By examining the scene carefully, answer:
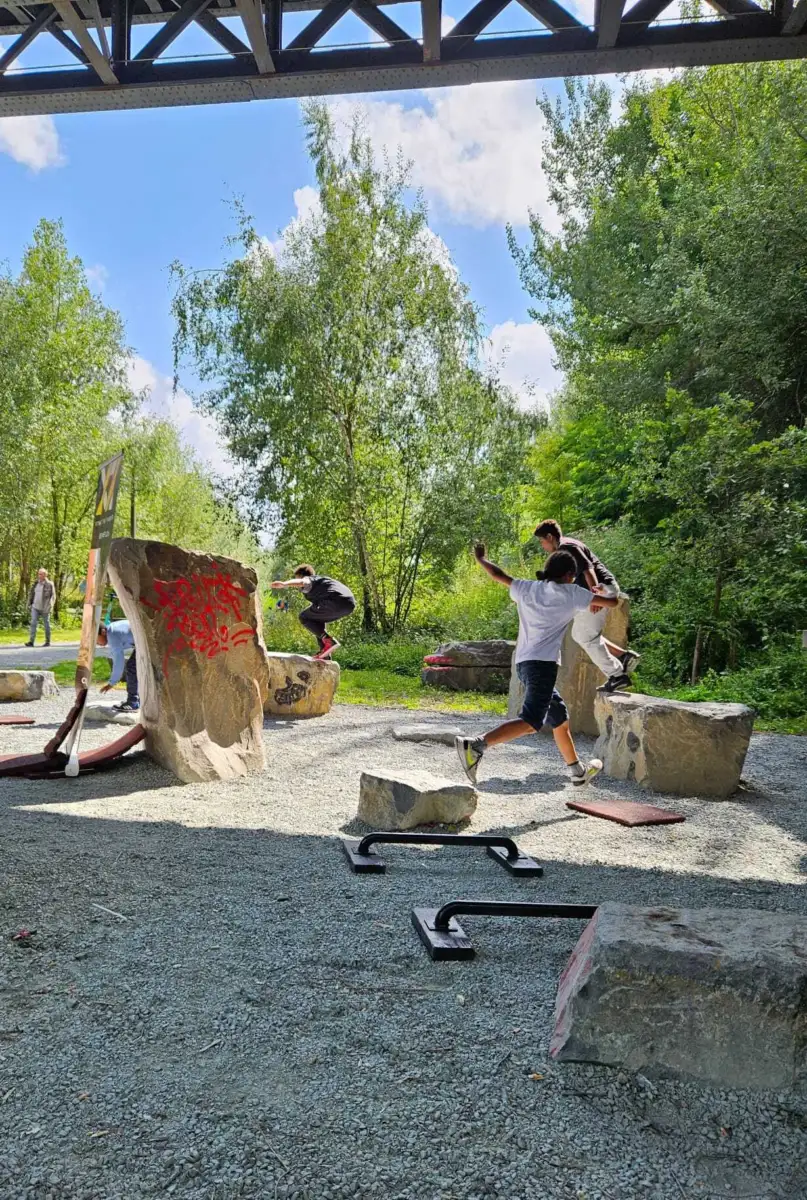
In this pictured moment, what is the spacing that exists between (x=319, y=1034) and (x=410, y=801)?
99.3 inches

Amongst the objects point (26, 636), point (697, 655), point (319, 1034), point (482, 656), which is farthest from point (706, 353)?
point (26, 636)

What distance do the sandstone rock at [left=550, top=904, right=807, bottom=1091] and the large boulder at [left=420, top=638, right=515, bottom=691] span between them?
1085 cm

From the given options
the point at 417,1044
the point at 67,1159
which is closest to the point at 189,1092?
the point at 67,1159

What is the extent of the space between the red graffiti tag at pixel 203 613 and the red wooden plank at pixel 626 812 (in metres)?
2.81

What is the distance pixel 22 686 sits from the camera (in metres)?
10.7

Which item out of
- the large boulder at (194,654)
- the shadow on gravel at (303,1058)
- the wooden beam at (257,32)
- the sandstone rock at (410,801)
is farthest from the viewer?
the large boulder at (194,654)

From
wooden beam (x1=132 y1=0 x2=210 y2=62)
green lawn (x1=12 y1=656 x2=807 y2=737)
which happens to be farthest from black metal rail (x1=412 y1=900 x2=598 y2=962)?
green lawn (x1=12 y1=656 x2=807 y2=737)

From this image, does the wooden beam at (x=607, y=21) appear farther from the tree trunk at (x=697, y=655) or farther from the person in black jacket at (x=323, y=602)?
the tree trunk at (x=697, y=655)

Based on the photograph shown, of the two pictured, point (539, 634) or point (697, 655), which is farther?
point (697, 655)

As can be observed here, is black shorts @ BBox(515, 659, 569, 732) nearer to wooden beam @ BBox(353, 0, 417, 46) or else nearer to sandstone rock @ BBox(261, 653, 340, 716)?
wooden beam @ BBox(353, 0, 417, 46)

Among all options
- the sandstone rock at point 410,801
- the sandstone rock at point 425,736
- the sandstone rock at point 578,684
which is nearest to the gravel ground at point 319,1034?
the sandstone rock at point 410,801

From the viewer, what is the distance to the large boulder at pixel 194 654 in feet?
20.4

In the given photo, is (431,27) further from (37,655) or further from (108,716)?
(37,655)

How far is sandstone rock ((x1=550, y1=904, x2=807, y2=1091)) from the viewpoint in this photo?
2.26 metres
